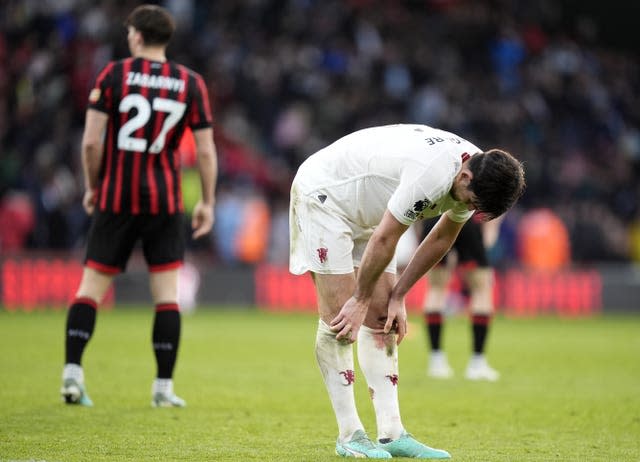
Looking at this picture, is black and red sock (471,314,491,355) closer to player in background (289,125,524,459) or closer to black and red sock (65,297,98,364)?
black and red sock (65,297,98,364)

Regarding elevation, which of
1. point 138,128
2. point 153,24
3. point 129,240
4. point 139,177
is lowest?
point 129,240

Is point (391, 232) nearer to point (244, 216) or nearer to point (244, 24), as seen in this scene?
point (244, 216)

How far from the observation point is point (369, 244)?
4863 mm

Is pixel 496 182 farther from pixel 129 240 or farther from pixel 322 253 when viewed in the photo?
pixel 129 240

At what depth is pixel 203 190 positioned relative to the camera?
23.4ft

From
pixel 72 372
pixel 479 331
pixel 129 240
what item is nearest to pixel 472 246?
pixel 479 331

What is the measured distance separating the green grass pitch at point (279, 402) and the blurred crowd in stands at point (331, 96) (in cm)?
627

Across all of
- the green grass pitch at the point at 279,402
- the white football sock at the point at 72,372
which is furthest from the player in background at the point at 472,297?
the white football sock at the point at 72,372

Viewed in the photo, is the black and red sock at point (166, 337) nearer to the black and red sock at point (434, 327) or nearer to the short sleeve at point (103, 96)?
the short sleeve at point (103, 96)

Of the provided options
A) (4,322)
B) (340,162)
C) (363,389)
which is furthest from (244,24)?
(340,162)

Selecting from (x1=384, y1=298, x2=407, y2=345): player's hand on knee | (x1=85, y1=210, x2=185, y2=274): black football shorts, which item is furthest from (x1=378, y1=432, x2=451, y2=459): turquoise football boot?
(x1=85, y1=210, x2=185, y2=274): black football shorts

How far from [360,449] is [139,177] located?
2606 mm

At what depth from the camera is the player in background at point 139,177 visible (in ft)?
22.3

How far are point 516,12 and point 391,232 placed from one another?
838 inches
